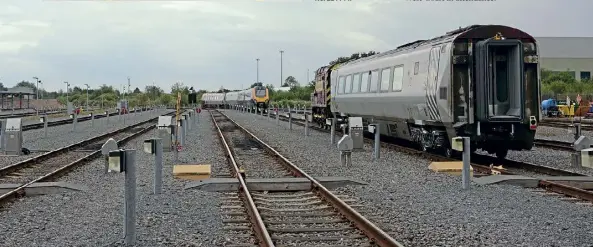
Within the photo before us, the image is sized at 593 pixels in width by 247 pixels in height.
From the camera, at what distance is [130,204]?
8039mm

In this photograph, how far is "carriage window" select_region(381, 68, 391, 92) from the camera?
68.9ft

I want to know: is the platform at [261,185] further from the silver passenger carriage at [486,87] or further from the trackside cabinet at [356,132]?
the trackside cabinet at [356,132]

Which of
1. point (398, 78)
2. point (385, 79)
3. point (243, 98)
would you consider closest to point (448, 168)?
point (398, 78)

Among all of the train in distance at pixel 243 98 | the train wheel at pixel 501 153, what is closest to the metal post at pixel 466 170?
the train wheel at pixel 501 153

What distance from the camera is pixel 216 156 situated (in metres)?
19.8

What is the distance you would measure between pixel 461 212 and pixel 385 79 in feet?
39.4

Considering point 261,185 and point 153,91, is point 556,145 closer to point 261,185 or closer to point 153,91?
point 261,185

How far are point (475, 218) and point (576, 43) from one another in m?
113

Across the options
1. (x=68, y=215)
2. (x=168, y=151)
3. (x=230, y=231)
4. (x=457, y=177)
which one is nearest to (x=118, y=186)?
(x=68, y=215)

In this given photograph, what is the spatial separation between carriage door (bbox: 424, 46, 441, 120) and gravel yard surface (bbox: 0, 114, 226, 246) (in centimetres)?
633

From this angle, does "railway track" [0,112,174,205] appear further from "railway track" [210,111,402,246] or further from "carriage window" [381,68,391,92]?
"carriage window" [381,68,391,92]

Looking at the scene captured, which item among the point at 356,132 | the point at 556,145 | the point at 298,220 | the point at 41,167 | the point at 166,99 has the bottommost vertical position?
the point at 298,220

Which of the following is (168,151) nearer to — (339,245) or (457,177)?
(457,177)

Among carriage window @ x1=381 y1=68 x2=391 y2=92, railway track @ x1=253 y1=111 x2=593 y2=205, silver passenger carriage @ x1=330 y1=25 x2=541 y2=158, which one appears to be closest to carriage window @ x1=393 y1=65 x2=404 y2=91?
carriage window @ x1=381 y1=68 x2=391 y2=92
